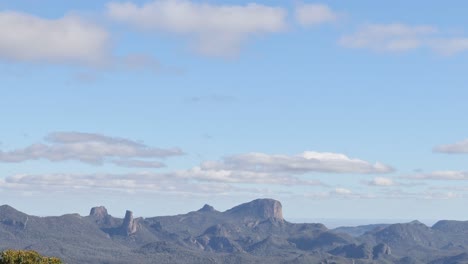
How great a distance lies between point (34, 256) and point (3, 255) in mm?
5162

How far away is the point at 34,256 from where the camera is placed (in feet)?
477

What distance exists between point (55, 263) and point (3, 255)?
8.96 m

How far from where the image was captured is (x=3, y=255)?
474ft

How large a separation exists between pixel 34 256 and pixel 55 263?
404cm

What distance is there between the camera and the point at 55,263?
474 ft
